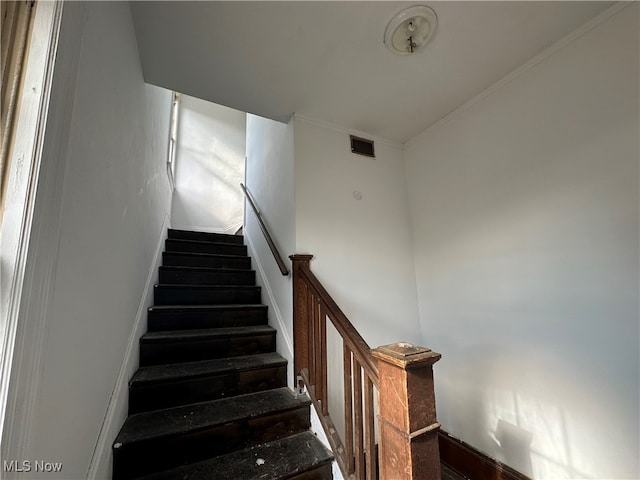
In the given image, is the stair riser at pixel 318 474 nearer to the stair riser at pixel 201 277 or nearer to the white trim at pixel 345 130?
the stair riser at pixel 201 277

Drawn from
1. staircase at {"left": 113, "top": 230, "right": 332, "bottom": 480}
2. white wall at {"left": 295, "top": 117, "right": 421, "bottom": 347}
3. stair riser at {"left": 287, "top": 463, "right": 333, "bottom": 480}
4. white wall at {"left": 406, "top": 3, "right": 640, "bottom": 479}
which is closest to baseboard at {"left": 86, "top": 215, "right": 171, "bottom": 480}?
staircase at {"left": 113, "top": 230, "right": 332, "bottom": 480}

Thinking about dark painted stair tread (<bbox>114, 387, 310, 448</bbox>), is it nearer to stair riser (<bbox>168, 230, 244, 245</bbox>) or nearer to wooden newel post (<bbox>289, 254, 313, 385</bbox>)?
wooden newel post (<bbox>289, 254, 313, 385</bbox>)

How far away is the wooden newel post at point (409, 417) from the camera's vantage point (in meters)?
0.85

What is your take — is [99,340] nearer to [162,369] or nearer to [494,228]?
[162,369]

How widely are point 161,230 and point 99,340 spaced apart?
1.85 meters

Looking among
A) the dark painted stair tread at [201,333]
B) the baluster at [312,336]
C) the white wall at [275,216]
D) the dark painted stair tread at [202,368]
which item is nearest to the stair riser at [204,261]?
the white wall at [275,216]

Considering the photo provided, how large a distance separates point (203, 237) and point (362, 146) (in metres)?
2.07

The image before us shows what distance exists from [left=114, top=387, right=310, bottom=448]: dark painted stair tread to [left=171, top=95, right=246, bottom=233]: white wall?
119 inches

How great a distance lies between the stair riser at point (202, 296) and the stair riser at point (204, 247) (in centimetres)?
74

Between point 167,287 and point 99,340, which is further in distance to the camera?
point 167,287

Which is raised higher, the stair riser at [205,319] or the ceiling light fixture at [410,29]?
the ceiling light fixture at [410,29]

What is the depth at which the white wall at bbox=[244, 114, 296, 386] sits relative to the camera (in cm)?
194

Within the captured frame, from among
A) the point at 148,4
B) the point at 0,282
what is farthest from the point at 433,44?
the point at 0,282

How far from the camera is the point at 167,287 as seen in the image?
7.17 feet
